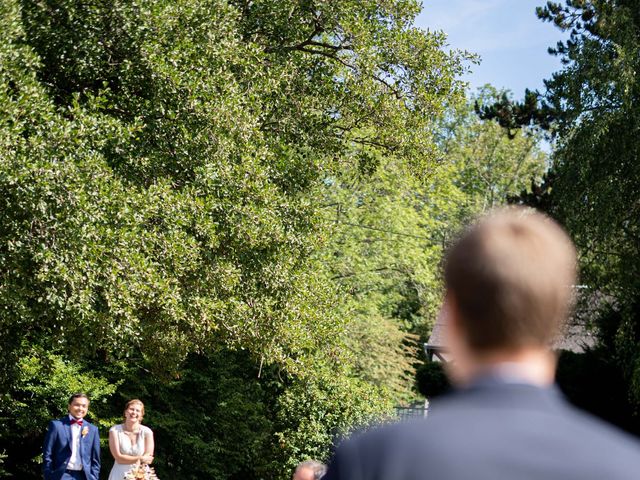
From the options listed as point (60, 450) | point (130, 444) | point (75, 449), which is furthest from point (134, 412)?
point (60, 450)

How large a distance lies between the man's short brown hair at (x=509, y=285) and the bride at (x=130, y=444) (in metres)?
11.1

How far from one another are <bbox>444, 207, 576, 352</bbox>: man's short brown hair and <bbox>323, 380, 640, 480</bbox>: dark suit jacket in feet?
0.31

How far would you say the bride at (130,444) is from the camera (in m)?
12.6

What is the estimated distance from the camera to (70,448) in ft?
41.6

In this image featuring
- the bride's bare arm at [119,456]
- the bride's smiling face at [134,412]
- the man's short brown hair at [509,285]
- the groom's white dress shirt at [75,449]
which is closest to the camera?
the man's short brown hair at [509,285]

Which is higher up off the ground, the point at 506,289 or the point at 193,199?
the point at 193,199

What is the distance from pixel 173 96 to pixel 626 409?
42.3ft

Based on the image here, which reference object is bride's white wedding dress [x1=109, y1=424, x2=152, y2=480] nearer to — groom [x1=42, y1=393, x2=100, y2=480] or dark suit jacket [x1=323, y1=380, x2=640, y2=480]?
groom [x1=42, y1=393, x2=100, y2=480]

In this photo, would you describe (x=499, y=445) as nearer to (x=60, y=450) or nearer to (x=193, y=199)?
(x=60, y=450)

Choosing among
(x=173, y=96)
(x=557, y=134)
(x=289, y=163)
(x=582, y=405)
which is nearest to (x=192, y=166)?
(x=173, y=96)

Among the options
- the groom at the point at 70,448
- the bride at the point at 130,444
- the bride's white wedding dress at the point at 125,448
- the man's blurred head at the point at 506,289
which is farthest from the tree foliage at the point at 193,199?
the man's blurred head at the point at 506,289

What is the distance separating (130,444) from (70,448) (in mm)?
703

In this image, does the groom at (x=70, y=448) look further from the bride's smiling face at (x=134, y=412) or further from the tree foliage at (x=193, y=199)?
the tree foliage at (x=193, y=199)

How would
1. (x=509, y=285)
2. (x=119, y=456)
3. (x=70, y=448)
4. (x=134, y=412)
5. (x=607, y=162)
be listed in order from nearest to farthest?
(x=509, y=285), (x=119, y=456), (x=70, y=448), (x=134, y=412), (x=607, y=162)
